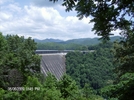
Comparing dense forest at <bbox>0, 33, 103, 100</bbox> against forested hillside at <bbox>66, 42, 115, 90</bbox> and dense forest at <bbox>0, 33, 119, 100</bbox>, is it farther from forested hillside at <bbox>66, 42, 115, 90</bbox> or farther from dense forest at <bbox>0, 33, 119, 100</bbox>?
forested hillside at <bbox>66, 42, 115, 90</bbox>

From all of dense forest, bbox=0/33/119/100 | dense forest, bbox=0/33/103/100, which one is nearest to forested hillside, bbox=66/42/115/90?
dense forest, bbox=0/33/119/100

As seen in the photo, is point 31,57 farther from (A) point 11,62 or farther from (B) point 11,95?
(B) point 11,95

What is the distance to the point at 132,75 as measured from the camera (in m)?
5.10

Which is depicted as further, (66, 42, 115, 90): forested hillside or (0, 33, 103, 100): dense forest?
(66, 42, 115, 90): forested hillside

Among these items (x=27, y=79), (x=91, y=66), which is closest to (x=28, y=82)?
(x=27, y=79)

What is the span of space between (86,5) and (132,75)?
280 cm

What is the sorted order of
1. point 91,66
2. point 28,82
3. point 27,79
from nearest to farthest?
point 28,82
point 27,79
point 91,66

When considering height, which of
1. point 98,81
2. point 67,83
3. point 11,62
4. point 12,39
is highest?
point 12,39

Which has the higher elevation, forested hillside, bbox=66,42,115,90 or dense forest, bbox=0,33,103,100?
dense forest, bbox=0,33,103,100

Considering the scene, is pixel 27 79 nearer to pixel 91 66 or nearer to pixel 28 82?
pixel 28 82

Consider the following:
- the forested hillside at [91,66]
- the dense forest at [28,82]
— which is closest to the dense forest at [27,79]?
the dense forest at [28,82]

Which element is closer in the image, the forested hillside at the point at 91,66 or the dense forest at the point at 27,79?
the dense forest at the point at 27,79

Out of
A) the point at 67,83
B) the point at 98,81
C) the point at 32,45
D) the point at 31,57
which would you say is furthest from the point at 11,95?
the point at 98,81

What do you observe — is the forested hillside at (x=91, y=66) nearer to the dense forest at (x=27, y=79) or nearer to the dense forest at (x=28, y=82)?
the dense forest at (x=27, y=79)
